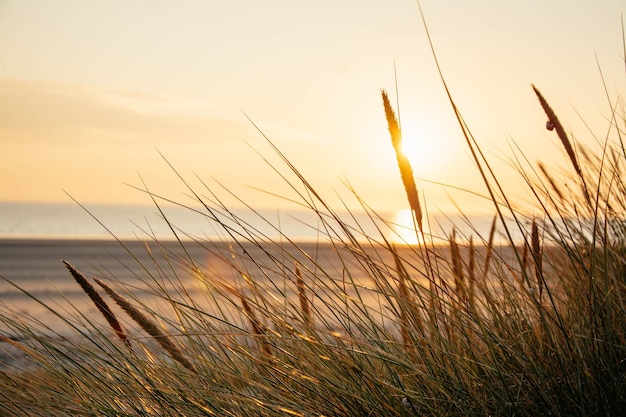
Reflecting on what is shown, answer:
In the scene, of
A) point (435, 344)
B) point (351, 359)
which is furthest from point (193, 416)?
point (435, 344)

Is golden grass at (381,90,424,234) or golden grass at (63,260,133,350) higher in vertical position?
golden grass at (381,90,424,234)

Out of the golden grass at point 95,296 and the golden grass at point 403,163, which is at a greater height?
the golden grass at point 403,163

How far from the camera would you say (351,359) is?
1.83 meters

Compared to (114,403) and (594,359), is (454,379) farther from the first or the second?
(114,403)

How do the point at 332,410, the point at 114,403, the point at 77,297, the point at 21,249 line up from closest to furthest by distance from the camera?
the point at 332,410
the point at 114,403
the point at 77,297
the point at 21,249

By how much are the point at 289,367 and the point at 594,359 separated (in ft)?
2.37

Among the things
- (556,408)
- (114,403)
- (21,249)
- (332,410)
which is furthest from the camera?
A: (21,249)

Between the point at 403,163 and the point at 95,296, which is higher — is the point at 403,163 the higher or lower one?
the higher one

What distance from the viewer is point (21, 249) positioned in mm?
17719

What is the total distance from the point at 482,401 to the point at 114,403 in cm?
102

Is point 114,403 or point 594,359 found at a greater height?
point 594,359

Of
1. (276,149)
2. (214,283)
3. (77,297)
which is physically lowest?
(77,297)

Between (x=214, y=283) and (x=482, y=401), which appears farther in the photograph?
(x=214, y=283)

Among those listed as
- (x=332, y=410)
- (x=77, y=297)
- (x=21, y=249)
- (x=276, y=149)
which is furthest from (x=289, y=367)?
(x=21, y=249)
